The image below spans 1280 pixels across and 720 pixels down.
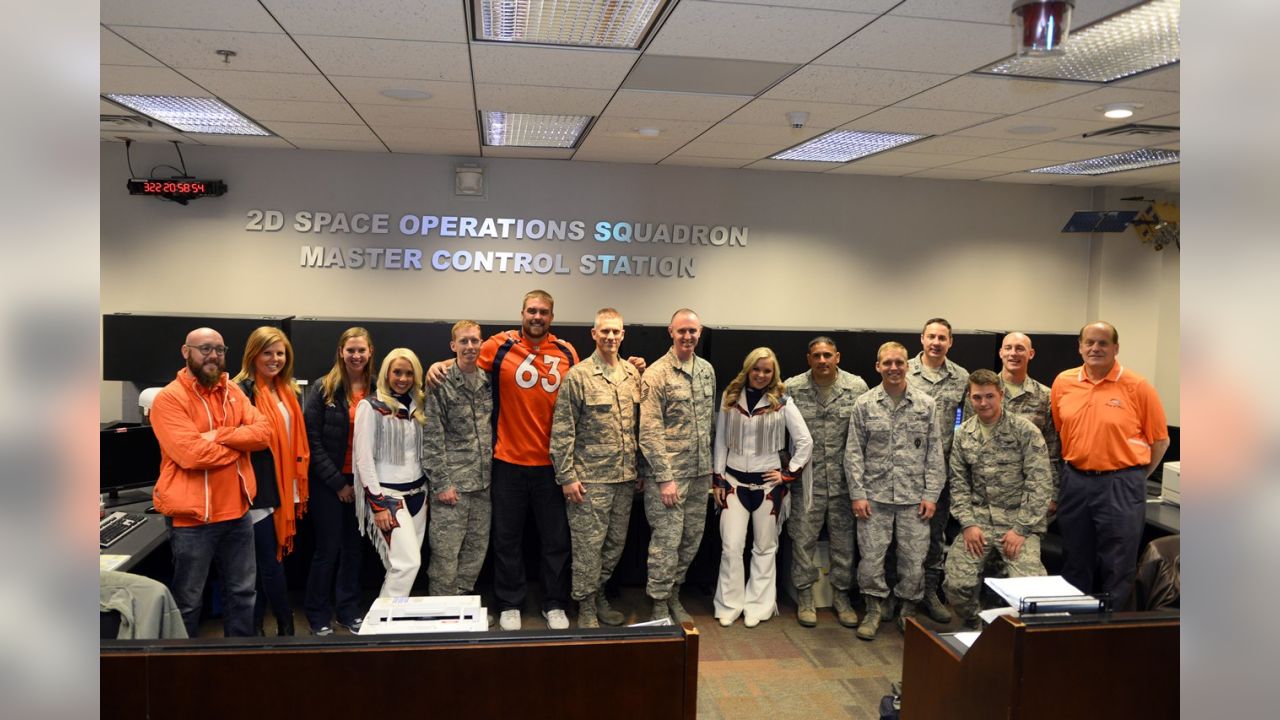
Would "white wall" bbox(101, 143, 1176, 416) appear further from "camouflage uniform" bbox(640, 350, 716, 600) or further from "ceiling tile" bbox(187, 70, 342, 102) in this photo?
"camouflage uniform" bbox(640, 350, 716, 600)

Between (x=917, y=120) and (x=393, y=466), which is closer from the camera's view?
(x=393, y=466)

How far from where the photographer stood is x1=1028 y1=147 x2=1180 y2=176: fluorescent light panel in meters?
5.53

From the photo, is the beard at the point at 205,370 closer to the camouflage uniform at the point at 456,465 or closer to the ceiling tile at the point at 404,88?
the camouflage uniform at the point at 456,465

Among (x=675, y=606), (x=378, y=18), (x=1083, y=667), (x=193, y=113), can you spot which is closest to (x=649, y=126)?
(x=378, y=18)

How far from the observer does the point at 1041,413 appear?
461 centimetres

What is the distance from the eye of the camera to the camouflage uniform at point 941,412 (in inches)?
189

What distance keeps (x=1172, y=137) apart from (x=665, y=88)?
2.89 metres

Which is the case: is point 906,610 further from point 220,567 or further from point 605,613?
point 220,567

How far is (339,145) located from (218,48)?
2.75m

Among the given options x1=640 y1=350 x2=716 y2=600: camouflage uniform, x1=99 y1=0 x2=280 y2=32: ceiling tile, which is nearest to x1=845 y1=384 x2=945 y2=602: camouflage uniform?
x1=640 y1=350 x2=716 y2=600: camouflage uniform

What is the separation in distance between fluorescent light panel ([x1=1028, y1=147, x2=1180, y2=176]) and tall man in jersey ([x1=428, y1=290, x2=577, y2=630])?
3.74 meters

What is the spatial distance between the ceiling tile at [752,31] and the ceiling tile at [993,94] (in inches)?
32.7

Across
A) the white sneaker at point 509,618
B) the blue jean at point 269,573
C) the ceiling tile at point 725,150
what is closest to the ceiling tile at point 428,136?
the ceiling tile at point 725,150
